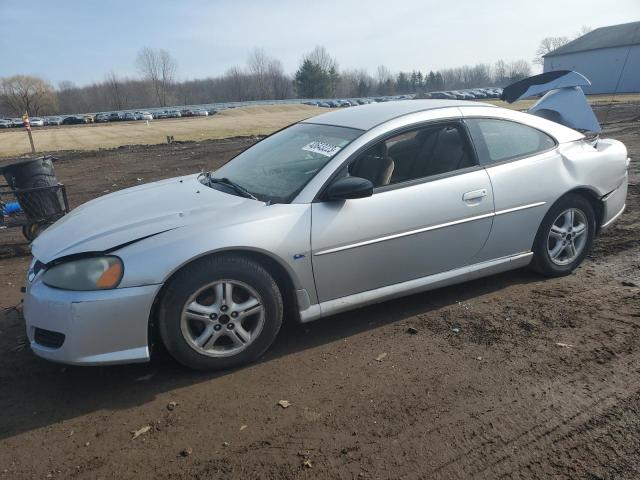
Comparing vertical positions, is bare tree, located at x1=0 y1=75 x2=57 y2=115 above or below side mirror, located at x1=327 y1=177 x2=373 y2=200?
above

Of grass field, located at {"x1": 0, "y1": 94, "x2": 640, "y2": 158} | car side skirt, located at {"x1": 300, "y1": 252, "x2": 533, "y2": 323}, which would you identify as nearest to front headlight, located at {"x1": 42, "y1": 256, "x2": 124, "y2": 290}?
car side skirt, located at {"x1": 300, "y1": 252, "x2": 533, "y2": 323}

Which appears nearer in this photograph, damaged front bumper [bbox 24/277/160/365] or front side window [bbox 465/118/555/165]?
damaged front bumper [bbox 24/277/160/365]

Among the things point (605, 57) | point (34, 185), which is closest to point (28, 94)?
point (605, 57)

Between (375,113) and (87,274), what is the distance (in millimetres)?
2526

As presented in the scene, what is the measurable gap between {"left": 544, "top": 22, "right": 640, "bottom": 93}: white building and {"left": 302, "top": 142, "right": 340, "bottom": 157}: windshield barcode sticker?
239 ft

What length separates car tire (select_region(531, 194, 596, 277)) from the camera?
443 cm

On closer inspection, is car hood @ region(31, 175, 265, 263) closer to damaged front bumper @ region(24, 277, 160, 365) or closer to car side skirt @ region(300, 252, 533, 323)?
damaged front bumper @ region(24, 277, 160, 365)

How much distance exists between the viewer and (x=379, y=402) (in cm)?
292

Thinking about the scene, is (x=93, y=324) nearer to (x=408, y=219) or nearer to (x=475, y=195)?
(x=408, y=219)

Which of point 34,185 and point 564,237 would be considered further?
point 34,185

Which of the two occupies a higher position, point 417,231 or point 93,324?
point 417,231

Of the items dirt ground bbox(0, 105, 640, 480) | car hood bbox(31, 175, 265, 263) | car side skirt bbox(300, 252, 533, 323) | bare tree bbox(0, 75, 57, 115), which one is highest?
bare tree bbox(0, 75, 57, 115)

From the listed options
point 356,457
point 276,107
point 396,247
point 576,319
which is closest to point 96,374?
point 356,457

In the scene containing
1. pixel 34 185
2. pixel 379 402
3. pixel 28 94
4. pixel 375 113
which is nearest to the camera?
pixel 379 402
